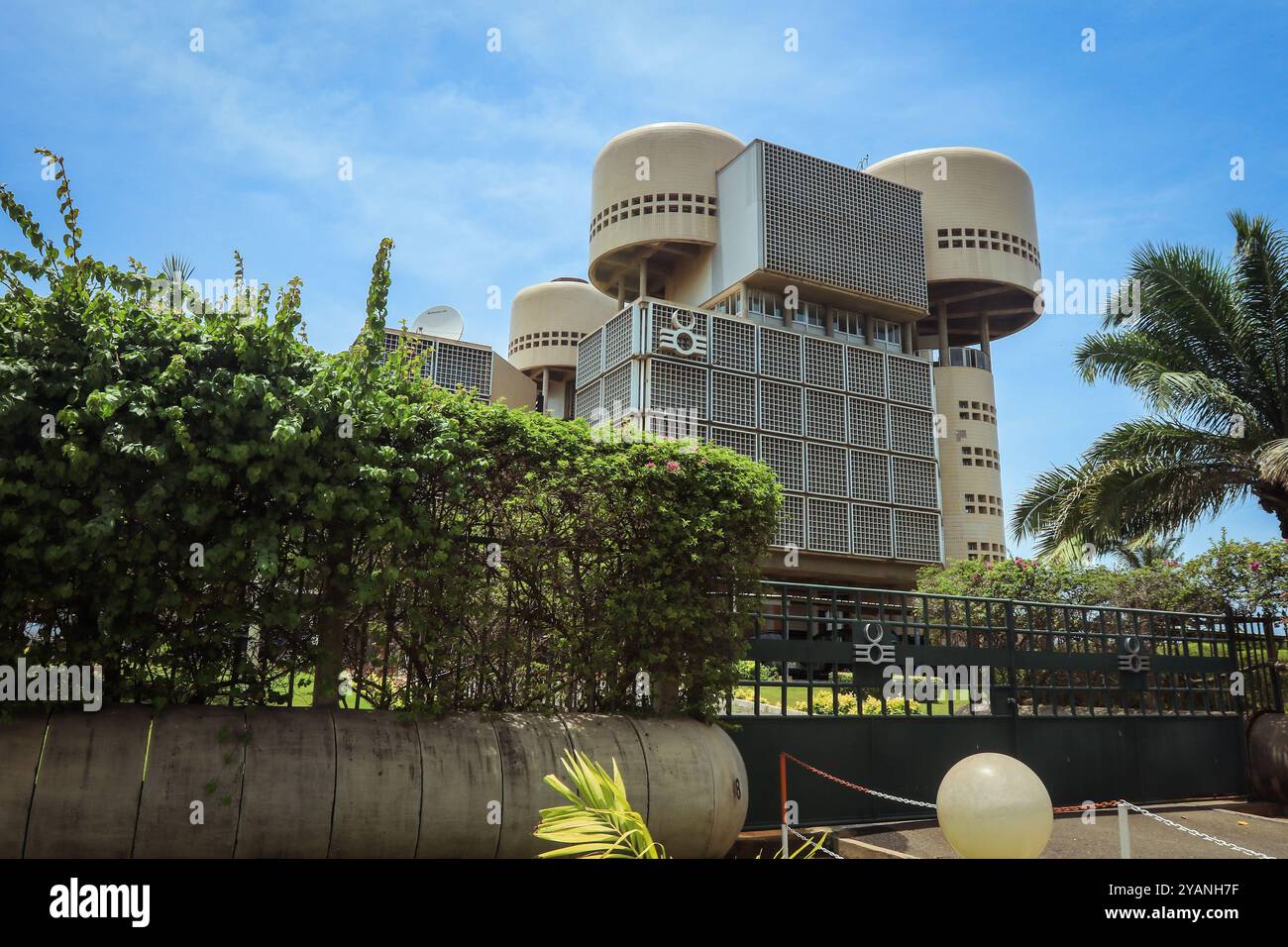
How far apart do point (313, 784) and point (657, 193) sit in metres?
40.1

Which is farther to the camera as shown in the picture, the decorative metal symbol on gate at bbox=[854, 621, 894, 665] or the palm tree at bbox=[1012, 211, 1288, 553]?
the palm tree at bbox=[1012, 211, 1288, 553]

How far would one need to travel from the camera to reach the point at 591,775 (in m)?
4.90

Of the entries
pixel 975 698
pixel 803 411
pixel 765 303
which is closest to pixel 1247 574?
pixel 975 698

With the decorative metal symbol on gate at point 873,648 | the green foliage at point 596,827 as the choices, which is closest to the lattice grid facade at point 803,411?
the decorative metal symbol on gate at point 873,648

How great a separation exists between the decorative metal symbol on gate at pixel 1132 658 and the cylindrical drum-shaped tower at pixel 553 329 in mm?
44886

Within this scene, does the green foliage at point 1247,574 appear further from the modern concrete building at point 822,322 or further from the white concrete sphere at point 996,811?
the modern concrete building at point 822,322

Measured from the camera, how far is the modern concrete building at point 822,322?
129 ft

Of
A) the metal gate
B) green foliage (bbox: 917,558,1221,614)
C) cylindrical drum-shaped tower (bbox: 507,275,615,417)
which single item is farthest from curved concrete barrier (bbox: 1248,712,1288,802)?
cylindrical drum-shaped tower (bbox: 507,275,615,417)

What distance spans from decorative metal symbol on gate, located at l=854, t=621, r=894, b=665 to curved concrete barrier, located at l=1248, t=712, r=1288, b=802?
7440 millimetres

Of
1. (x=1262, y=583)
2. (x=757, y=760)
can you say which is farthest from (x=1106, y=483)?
(x=757, y=760)

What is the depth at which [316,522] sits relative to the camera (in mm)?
7074

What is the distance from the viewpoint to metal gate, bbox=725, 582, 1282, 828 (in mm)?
9844

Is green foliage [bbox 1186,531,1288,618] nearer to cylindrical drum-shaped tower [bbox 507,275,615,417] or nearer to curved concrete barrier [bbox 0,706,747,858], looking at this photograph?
curved concrete barrier [bbox 0,706,747,858]
